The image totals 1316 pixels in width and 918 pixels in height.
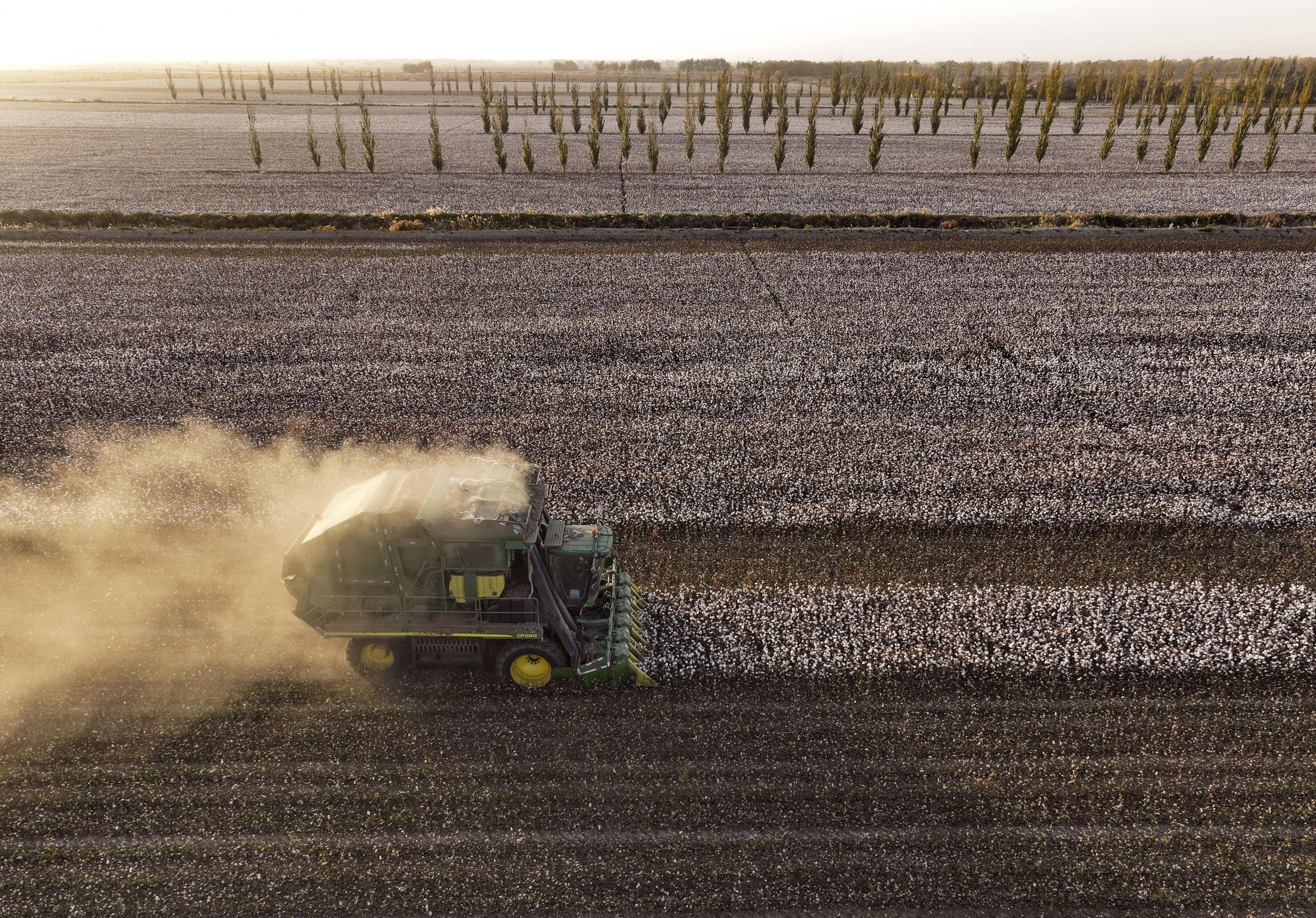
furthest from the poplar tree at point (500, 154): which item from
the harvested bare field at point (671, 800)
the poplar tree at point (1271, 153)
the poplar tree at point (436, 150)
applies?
the harvested bare field at point (671, 800)

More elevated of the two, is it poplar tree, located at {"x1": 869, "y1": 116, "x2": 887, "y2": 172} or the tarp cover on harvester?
poplar tree, located at {"x1": 869, "y1": 116, "x2": 887, "y2": 172}

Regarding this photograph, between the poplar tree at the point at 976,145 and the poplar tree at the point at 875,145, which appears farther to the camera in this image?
the poplar tree at the point at 875,145

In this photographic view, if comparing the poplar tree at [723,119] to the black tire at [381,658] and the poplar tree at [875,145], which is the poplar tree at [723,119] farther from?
the black tire at [381,658]

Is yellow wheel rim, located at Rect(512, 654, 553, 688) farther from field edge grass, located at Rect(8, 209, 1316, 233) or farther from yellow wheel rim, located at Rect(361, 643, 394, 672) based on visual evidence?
field edge grass, located at Rect(8, 209, 1316, 233)

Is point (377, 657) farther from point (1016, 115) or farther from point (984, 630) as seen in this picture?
point (1016, 115)

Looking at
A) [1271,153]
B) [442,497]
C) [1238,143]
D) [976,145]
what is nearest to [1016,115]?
[976,145]

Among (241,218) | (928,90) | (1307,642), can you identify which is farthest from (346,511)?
(928,90)

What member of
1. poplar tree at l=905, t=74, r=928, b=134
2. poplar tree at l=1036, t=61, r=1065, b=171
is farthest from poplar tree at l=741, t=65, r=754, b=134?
poplar tree at l=1036, t=61, r=1065, b=171

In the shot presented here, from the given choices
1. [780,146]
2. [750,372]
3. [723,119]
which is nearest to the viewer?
[750,372]
